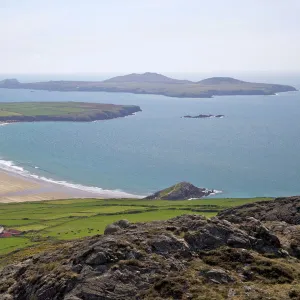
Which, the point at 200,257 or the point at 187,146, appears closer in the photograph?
the point at 200,257

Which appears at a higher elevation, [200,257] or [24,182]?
[200,257]

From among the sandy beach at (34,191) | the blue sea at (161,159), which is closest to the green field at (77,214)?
the sandy beach at (34,191)

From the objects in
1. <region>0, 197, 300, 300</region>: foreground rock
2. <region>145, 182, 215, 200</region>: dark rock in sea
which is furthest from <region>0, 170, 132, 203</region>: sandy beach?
<region>0, 197, 300, 300</region>: foreground rock

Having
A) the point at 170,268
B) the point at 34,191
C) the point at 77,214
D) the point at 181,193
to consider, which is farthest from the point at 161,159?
the point at 170,268

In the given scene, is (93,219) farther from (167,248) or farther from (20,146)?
(20,146)

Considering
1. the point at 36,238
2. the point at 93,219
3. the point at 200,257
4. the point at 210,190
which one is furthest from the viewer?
the point at 210,190

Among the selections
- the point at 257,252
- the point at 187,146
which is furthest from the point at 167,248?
the point at 187,146

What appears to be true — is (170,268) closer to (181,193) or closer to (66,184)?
(181,193)

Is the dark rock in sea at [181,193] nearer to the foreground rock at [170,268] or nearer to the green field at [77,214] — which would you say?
the green field at [77,214]
